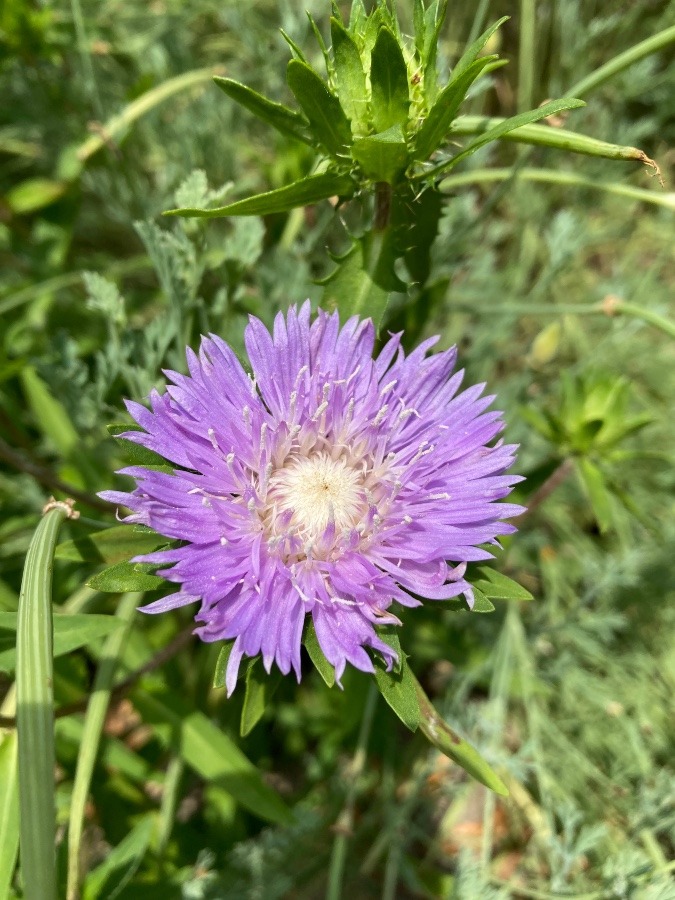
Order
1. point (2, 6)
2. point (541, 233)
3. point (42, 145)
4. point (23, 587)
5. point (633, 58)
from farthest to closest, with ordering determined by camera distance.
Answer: point (541, 233) → point (42, 145) → point (2, 6) → point (633, 58) → point (23, 587)

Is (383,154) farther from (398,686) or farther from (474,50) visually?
(398,686)

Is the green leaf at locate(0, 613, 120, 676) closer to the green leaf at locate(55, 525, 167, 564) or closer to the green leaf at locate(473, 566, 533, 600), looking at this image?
the green leaf at locate(55, 525, 167, 564)

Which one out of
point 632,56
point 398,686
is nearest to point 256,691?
point 398,686

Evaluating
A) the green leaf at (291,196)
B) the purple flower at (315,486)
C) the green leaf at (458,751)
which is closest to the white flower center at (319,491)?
the purple flower at (315,486)

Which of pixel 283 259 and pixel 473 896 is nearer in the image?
pixel 473 896

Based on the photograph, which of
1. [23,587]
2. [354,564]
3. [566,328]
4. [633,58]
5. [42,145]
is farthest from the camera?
[566,328]

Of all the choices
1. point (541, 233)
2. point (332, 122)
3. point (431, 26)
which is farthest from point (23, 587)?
point (541, 233)

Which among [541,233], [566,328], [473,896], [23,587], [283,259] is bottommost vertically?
[473,896]

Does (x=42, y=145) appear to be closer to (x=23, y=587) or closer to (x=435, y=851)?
(x=23, y=587)
